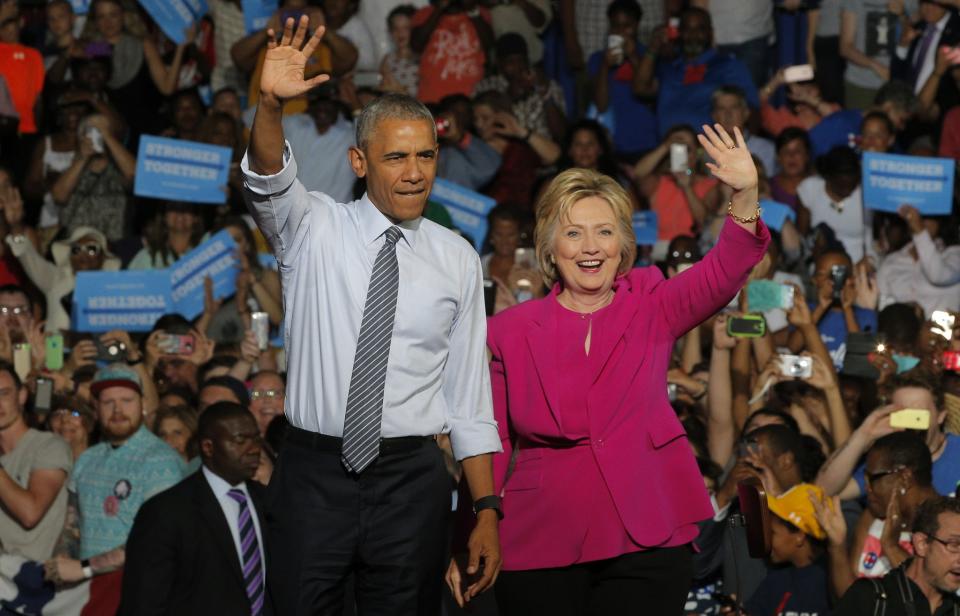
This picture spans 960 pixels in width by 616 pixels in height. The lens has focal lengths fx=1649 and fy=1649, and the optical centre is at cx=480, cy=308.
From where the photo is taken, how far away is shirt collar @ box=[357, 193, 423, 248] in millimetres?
3635

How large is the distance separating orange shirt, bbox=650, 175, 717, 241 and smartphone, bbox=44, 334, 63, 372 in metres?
3.34

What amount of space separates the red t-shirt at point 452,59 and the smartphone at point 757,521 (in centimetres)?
666

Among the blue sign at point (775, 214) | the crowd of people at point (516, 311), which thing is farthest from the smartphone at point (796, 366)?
the blue sign at point (775, 214)

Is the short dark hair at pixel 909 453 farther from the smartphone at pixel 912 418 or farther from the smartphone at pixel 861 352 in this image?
the smartphone at pixel 861 352

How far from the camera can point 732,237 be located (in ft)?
12.3

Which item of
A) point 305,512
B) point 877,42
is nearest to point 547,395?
point 305,512

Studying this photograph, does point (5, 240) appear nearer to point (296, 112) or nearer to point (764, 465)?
point (296, 112)

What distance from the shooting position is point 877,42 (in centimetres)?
1042

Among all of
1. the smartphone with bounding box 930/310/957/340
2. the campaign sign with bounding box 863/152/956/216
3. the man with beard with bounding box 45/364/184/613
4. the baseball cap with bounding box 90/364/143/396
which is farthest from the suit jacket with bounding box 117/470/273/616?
the campaign sign with bounding box 863/152/956/216

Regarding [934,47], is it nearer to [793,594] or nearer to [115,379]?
[793,594]

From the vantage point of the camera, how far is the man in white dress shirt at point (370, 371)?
11.4 feet

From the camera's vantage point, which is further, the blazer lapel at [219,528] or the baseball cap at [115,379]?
the baseball cap at [115,379]

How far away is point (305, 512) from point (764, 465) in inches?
116

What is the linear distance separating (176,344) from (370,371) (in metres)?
4.80
